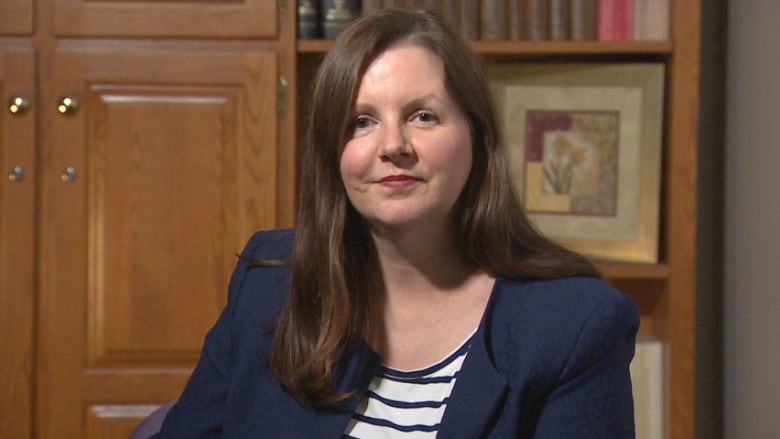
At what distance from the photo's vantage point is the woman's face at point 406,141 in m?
1.12

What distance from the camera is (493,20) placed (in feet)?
6.59

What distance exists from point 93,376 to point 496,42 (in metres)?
1.04

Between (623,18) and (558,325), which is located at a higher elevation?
(623,18)

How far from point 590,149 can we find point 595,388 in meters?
1.03

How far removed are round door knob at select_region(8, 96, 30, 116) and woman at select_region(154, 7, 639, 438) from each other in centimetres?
90

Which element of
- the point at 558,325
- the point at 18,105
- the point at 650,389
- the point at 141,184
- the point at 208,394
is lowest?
the point at 650,389

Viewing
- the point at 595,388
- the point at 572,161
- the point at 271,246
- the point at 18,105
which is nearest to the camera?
the point at 595,388

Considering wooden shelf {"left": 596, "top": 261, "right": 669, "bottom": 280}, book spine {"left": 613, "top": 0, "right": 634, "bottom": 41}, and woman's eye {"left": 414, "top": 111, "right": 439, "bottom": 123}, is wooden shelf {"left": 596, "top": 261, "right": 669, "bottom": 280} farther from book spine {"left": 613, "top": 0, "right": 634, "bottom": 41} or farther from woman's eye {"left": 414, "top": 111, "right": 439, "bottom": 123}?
woman's eye {"left": 414, "top": 111, "right": 439, "bottom": 123}

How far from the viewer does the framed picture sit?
202 centimetres

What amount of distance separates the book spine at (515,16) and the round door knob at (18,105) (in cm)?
97

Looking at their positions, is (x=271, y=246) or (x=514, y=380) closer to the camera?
(x=514, y=380)

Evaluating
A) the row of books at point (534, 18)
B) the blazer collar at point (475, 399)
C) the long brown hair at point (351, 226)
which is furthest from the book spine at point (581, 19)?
the blazer collar at point (475, 399)

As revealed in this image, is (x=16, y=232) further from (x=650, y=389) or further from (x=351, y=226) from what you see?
(x=650, y=389)

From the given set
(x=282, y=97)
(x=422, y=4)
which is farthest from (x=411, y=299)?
(x=422, y=4)
